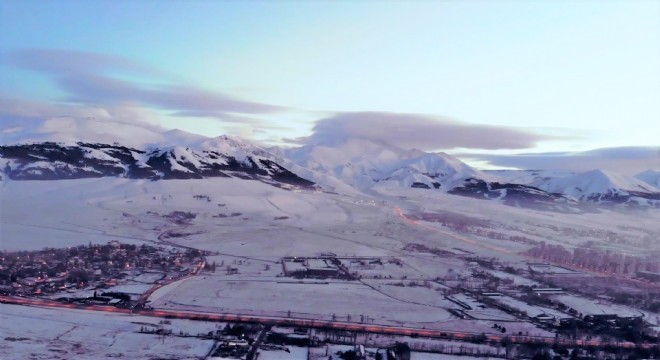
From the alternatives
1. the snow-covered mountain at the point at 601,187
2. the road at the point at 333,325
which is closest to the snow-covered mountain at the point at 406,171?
the snow-covered mountain at the point at 601,187

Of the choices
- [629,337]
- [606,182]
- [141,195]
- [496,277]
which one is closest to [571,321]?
[629,337]

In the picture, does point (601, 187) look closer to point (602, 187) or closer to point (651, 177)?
point (602, 187)

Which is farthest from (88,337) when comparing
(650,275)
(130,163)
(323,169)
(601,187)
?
(323,169)

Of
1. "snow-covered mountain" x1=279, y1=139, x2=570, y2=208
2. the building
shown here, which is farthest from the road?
"snow-covered mountain" x1=279, y1=139, x2=570, y2=208

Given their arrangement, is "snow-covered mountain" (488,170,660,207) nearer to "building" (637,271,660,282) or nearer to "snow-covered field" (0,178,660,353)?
"snow-covered field" (0,178,660,353)

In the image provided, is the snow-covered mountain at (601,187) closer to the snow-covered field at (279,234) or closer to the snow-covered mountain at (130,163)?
the snow-covered field at (279,234)

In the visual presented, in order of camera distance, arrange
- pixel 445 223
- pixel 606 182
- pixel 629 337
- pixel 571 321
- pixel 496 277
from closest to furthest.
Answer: pixel 629 337
pixel 571 321
pixel 496 277
pixel 445 223
pixel 606 182

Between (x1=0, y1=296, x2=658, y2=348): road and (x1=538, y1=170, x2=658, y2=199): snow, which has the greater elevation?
(x1=538, y1=170, x2=658, y2=199): snow

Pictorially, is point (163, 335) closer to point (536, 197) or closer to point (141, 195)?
point (141, 195)
